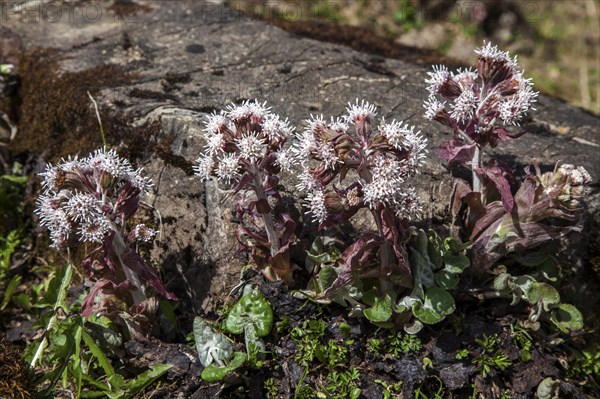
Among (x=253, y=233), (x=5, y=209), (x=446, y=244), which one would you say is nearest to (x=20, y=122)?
Result: (x=5, y=209)

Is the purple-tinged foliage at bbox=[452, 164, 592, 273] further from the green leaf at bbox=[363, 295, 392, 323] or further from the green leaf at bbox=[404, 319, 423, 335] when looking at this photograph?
the green leaf at bbox=[363, 295, 392, 323]

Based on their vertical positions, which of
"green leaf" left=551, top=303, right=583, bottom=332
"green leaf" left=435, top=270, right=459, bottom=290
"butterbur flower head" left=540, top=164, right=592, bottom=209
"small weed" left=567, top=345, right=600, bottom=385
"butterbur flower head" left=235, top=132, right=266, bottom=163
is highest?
"butterbur flower head" left=235, top=132, right=266, bottom=163

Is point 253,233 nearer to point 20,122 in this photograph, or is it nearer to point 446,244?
point 446,244

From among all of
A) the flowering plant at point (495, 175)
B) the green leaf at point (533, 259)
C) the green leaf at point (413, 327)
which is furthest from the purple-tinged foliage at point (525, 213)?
the green leaf at point (413, 327)

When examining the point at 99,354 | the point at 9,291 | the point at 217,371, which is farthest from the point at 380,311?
the point at 9,291

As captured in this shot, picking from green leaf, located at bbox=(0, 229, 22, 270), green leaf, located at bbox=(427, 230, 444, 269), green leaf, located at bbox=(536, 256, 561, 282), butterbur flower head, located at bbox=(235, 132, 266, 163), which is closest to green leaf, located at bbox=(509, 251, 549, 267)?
green leaf, located at bbox=(536, 256, 561, 282)

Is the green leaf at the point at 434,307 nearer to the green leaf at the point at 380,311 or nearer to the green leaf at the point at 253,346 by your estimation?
the green leaf at the point at 380,311
